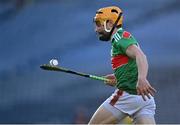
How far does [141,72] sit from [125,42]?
0.39 m

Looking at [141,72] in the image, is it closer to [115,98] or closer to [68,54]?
[115,98]

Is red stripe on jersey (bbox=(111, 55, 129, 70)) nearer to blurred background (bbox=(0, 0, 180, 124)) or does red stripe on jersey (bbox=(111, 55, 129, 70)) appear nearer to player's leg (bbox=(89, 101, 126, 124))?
player's leg (bbox=(89, 101, 126, 124))

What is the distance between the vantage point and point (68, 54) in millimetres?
10242

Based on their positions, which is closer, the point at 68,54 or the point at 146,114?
the point at 146,114

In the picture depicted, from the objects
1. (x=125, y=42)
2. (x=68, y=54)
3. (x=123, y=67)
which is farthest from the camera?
(x=68, y=54)

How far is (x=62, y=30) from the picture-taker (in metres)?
10.4

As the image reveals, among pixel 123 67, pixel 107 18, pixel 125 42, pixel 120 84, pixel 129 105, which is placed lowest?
pixel 129 105

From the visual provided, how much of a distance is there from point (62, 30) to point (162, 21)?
129 centimetres

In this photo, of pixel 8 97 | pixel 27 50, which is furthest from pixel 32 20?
pixel 8 97

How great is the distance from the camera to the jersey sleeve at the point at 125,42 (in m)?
5.74

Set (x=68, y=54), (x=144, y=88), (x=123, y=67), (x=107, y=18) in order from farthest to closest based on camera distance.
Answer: (x=68, y=54)
(x=107, y=18)
(x=123, y=67)
(x=144, y=88)

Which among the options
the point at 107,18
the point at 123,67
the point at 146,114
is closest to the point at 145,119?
the point at 146,114

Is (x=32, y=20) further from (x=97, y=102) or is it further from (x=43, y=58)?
(x=97, y=102)

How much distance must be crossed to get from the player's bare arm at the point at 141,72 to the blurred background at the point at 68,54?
169 inches
